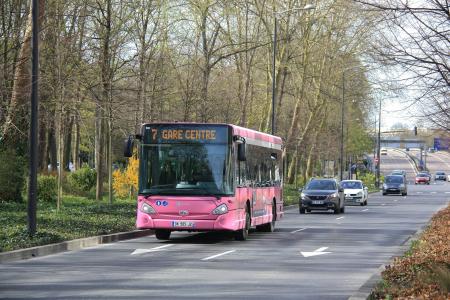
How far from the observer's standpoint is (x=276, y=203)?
31.5 metres

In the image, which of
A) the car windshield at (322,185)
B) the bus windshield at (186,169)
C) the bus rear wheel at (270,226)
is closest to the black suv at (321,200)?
the car windshield at (322,185)

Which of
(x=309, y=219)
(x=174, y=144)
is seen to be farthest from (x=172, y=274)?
(x=309, y=219)

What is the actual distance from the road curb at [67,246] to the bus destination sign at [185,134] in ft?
8.59

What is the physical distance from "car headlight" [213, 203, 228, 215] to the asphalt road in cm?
79

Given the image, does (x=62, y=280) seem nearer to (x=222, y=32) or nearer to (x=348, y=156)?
(x=222, y=32)

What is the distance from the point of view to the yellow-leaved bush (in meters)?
46.2

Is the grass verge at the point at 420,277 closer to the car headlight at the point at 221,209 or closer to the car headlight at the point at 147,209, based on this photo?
the car headlight at the point at 221,209

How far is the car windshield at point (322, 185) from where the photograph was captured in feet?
153

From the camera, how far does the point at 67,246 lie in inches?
889

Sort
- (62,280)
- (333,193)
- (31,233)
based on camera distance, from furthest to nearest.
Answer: (333,193) → (31,233) → (62,280)

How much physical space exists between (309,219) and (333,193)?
5.90 metres

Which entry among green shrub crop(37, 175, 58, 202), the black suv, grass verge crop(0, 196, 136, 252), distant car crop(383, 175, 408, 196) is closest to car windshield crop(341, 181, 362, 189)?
the black suv

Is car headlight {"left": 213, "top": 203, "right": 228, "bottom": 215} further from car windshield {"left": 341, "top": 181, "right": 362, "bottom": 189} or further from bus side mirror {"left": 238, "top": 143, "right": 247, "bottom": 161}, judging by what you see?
car windshield {"left": 341, "top": 181, "right": 362, "bottom": 189}

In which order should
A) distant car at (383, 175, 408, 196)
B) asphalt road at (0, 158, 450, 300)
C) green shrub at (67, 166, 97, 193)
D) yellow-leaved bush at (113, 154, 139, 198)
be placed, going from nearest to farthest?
asphalt road at (0, 158, 450, 300) < yellow-leaved bush at (113, 154, 139, 198) < green shrub at (67, 166, 97, 193) < distant car at (383, 175, 408, 196)
